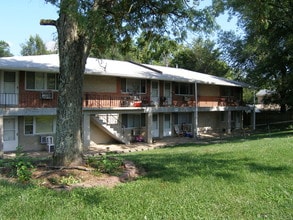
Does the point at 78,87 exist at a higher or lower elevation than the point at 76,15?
lower

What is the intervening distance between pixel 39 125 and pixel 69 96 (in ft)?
51.3

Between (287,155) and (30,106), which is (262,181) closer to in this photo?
(287,155)

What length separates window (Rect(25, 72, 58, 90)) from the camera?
22.4 metres

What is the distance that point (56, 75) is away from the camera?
23.8 metres

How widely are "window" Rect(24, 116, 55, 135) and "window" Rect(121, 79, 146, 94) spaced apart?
633 cm

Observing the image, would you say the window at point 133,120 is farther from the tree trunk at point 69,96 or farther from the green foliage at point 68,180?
the green foliage at point 68,180

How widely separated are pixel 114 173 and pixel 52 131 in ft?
54.2

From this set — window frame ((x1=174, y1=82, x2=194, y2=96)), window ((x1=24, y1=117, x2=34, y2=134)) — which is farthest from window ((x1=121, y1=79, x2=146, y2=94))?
window ((x1=24, y1=117, x2=34, y2=134))

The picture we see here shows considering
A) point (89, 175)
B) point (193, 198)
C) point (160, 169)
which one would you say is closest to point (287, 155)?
point (160, 169)

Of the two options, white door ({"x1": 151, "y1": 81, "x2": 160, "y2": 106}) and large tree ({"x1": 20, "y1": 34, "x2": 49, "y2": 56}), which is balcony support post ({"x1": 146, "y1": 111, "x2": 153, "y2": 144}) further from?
large tree ({"x1": 20, "y1": 34, "x2": 49, "y2": 56})

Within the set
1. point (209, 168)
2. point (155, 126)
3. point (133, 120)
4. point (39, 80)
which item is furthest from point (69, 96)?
point (155, 126)

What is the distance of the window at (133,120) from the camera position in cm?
2845

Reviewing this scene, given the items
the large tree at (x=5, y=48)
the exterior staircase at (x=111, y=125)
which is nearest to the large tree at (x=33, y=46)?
the large tree at (x=5, y=48)

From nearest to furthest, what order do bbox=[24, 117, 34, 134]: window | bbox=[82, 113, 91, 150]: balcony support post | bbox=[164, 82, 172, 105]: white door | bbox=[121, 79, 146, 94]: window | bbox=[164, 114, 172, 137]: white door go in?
bbox=[24, 117, 34, 134]: window
bbox=[82, 113, 91, 150]: balcony support post
bbox=[121, 79, 146, 94]: window
bbox=[164, 82, 172, 105]: white door
bbox=[164, 114, 172, 137]: white door
